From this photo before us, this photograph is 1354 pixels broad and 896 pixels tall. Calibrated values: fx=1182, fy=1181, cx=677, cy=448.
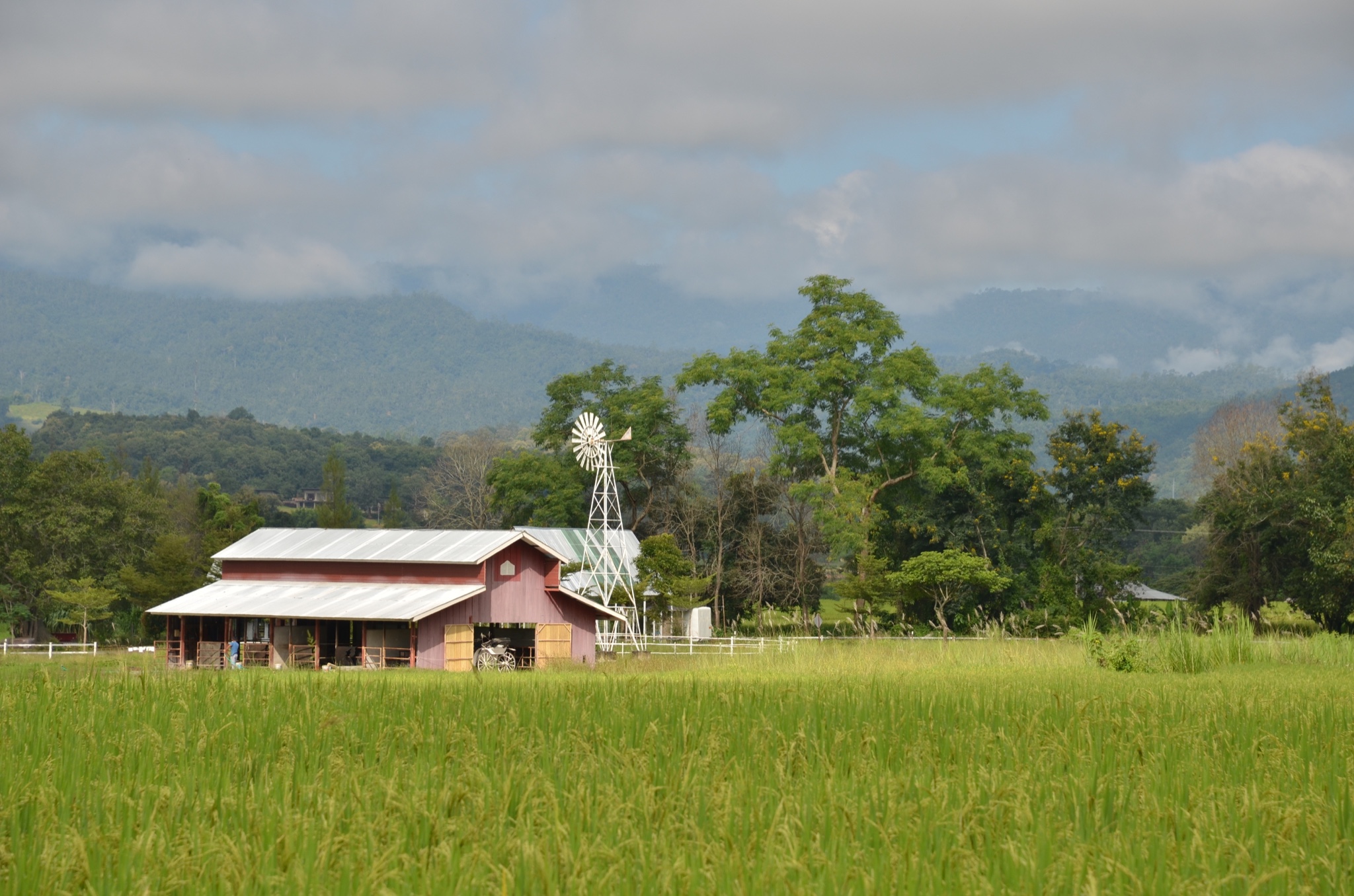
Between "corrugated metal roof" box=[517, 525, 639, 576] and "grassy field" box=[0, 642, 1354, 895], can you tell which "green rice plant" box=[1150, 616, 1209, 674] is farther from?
"corrugated metal roof" box=[517, 525, 639, 576]

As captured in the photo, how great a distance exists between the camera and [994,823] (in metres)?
4.79

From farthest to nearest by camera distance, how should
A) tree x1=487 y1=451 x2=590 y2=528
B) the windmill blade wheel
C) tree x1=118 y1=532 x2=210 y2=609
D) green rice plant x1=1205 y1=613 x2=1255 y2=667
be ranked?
tree x1=487 y1=451 x2=590 y2=528 → tree x1=118 y1=532 x2=210 y2=609 → the windmill blade wheel → green rice plant x1=1205 y1=613 x2=1255 y2=667

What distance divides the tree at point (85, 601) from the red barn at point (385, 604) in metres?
13.9

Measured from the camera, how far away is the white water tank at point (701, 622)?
184 ft

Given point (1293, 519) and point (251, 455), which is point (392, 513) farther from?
point (251, 455)

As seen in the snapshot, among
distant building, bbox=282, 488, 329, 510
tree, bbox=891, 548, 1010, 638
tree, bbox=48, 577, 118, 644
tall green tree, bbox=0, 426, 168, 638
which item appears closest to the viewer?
tree, bbox=891, 548, 1010, 638

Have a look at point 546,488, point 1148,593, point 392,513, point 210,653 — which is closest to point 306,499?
point 392,513

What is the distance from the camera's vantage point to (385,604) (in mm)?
38656

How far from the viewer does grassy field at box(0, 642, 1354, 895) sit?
393 centimetres

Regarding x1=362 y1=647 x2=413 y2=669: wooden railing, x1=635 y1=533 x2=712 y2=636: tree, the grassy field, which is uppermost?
x1=635 y1=533 x2=712 y2=636: tree

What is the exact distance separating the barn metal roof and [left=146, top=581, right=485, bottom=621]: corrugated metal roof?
1.01 metres

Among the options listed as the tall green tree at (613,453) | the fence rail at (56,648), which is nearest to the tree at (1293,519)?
the tall green tree at (613,453)

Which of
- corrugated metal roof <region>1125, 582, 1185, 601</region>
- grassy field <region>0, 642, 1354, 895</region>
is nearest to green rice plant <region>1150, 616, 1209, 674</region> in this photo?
grassy field <region>0, 642, 1354, 895</region>

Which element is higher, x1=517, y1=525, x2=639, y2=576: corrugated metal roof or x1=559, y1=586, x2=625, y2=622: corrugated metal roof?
x1=517, y1=525, x2=639, y2=576: corrugated metal roof
